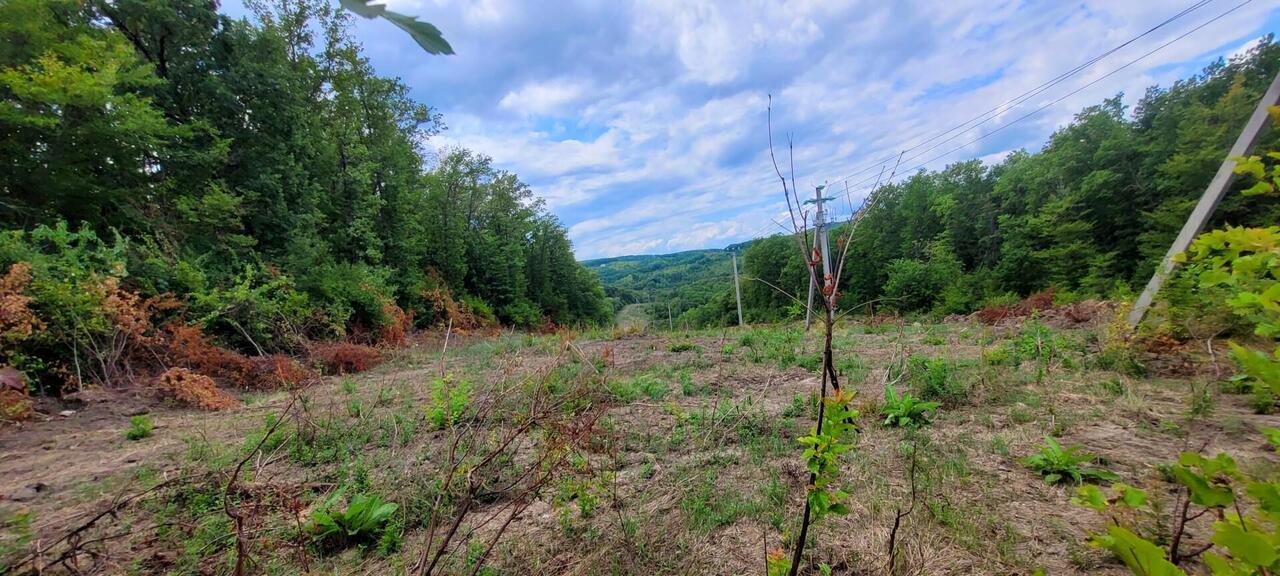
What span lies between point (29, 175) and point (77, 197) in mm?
639

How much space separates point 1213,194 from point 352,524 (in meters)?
7.59

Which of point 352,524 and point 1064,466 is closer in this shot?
point 352,524

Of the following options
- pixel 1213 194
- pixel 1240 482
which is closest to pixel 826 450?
pixel 1240 482

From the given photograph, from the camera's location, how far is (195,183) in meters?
10.5

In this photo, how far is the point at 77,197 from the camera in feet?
27.6

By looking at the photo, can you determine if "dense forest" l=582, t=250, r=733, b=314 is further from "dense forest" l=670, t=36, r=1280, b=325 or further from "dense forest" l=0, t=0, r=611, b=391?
"dense forest" l=0, t=0, r=611, b=391

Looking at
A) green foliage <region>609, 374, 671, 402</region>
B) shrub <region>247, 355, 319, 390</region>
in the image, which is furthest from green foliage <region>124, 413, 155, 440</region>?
green foliage <region>609, 374, 671, 402</region>

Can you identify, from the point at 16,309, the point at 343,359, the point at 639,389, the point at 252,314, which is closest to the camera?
the point at 16,309

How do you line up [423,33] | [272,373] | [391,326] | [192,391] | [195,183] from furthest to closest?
1. [391,326]
2. [195,183]
3. [272,373]
4. [192,391]
5. [423,33]

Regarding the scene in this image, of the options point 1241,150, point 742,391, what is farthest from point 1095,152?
point 742,391

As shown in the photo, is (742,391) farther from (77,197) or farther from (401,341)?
(77,197)

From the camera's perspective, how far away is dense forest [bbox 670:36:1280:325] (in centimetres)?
1558

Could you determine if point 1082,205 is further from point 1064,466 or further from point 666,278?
point 666,278

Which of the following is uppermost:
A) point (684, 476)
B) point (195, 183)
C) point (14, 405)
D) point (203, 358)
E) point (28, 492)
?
point (195, 183)
